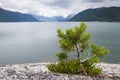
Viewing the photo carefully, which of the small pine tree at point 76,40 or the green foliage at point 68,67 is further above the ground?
the small pine tree at point 76,40

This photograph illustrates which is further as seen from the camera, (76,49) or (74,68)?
(76,49)

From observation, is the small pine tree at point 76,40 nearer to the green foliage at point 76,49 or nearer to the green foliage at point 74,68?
the green foliage at point 76,49

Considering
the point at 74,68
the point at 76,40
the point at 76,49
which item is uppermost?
the point at 76,40

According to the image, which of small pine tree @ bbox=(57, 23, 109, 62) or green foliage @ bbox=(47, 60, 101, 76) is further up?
small pine tree @ bbox=(57, 23, 109, 62)

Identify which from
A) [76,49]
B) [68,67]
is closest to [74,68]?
[68,67]

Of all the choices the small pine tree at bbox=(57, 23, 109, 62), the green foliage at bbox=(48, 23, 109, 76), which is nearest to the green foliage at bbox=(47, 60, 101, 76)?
the green foliage at bbox=(48, 23, 109, 76)

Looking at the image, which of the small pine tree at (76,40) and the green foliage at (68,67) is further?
the green foliage at (68,67)

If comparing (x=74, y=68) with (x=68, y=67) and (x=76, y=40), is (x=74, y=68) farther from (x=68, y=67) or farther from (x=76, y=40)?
(x=76, y=40)

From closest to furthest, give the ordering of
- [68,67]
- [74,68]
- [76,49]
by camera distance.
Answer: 1. [74,68]
2. [68,67]
3. [76,49]

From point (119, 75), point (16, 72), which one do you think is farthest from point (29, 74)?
point (119, 75)

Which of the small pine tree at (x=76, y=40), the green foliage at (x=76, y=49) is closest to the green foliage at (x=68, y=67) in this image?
the green foliage at (x=76, y=49)

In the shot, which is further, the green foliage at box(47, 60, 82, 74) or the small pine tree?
the green foliage at box(47, 60, 82, 74)

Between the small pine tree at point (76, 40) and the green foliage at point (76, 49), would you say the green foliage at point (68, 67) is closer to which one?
the green foliage at point (76, 49)

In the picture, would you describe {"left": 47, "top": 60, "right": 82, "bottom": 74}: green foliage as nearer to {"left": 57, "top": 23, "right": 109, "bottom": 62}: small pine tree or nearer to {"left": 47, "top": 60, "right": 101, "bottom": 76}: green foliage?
{"left": 47, "top": 60, "right": 101, "bottom": 76}: green foliage
